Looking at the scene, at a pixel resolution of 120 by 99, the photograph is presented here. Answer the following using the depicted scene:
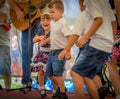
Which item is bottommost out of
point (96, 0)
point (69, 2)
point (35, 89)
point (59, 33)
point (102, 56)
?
point (35, 89)

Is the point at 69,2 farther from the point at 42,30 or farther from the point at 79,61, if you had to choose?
the point at 79,61

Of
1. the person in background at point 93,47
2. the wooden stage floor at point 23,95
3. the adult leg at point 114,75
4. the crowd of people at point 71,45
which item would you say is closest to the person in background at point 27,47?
the crowd of people at point 71,45

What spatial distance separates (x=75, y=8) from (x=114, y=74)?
158 cm

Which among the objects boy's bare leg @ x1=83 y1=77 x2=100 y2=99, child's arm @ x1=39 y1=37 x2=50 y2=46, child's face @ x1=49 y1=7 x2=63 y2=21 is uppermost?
child's face @ x1=49 y1=7 x2=63 y2=21

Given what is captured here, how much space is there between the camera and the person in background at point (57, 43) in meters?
2.50

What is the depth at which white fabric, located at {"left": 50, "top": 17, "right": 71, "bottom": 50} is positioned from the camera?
2.56 meters

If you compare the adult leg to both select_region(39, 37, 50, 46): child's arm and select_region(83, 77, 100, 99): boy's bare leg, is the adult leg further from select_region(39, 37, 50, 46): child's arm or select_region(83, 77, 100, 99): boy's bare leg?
select_region(39, 37, 50, 46): child's arm

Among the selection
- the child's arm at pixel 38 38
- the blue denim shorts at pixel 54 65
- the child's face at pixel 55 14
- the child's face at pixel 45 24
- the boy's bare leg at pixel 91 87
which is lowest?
A: the boy's bare leg at pixel 91 87

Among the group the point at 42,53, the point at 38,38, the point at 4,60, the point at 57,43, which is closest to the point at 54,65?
the point at 57,43

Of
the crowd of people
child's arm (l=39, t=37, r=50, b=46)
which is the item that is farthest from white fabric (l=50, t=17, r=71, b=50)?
child's arm (l=39, t=37, r=50, b=46)

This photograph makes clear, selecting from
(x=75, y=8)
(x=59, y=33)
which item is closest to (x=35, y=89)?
(x=59, y=33)

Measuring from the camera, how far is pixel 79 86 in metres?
1.95

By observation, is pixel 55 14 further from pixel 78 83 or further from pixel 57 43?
pixel 78 83

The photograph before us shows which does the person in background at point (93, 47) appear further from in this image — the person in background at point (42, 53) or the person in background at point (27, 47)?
the person in background at point (27, 47)
